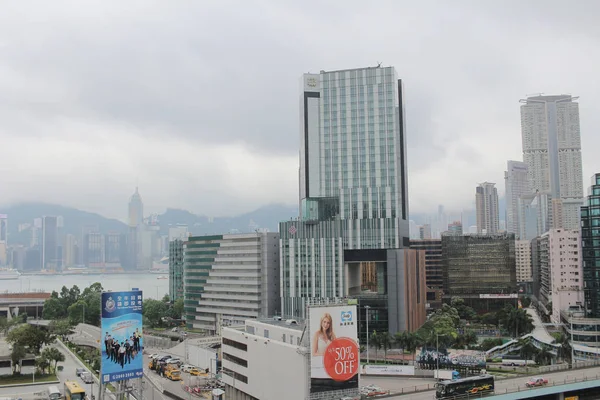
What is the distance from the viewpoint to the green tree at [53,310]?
120125 mm

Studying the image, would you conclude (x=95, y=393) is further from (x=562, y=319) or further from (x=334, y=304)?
(x=562, y=319)

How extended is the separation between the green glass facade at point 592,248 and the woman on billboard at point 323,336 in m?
45.3

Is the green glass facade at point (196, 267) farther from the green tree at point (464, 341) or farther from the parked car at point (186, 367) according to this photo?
the green tree at point (464, 341)

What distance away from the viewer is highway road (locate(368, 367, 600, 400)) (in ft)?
140

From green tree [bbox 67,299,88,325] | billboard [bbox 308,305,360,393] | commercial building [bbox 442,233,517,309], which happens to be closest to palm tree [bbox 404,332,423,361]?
billboard [bbox 308,305,360,393]

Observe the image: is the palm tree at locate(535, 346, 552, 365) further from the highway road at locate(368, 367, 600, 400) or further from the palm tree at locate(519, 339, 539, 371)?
the highway road at locate(368, 367, 600, 400)

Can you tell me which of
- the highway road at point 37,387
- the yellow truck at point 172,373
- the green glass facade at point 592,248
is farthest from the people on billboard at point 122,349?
Answer: the green glass facade at point 592,248

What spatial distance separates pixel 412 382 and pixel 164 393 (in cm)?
2551

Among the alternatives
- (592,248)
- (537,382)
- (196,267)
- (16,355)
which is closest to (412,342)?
(592,248)

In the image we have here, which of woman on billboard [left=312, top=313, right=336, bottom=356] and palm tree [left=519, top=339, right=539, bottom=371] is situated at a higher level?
woman on billboard [left=312, top=313, right=336, bottom=356]

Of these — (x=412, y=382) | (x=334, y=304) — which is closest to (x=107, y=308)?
(x=334, y=304)

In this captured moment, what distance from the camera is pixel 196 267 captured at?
102438 millimetres

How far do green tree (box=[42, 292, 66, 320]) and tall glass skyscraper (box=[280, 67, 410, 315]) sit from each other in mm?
61039

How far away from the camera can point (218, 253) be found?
97.3 metres
